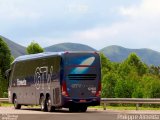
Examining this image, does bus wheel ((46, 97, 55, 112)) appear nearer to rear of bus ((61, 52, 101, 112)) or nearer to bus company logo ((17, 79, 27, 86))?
rear of bus ((61, 52, 101, 112))

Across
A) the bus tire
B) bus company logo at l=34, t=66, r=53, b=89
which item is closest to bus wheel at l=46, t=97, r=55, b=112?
the bus tire

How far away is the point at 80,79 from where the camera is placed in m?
31.7

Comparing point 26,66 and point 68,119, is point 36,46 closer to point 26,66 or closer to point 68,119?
point 26,66

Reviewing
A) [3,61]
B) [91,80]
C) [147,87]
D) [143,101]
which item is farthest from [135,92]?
[91,80]

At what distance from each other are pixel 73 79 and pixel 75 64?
82cm

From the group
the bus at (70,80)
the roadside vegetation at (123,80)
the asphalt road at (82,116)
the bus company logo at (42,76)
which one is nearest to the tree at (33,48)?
the roadside vegetation at (123,80)

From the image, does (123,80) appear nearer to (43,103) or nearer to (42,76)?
(42,76)

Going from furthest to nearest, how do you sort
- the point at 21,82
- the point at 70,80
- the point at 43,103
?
1. the point at 21,82
2. the point at 43,103
3. the point at 70,80

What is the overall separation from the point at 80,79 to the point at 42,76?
3375 millimetres

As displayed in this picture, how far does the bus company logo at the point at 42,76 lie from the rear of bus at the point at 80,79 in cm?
164

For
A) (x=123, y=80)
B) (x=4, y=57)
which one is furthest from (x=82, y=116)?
(x=4, y=57)

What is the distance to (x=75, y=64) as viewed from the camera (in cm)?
3158

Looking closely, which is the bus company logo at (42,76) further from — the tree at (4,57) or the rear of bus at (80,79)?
the tree at (4,57)

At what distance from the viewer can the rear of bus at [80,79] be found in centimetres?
3145
